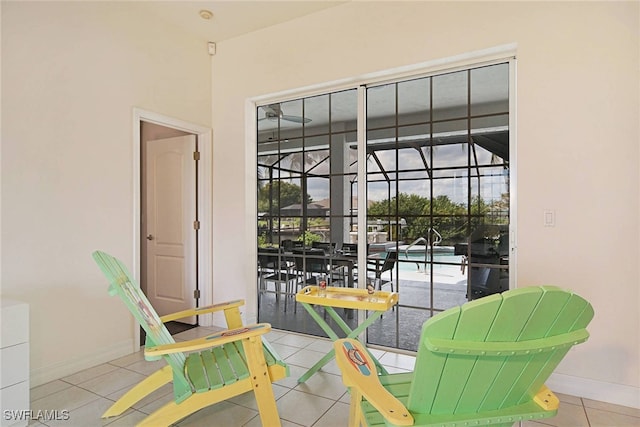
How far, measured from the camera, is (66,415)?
7.07 feet

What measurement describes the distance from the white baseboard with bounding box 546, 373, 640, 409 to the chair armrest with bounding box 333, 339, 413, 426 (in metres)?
1.73

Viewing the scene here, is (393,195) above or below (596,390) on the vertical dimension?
above

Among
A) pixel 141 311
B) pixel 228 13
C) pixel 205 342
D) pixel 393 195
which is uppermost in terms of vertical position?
pixel 228 13

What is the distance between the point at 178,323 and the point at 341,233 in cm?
217

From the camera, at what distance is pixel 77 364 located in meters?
2.76

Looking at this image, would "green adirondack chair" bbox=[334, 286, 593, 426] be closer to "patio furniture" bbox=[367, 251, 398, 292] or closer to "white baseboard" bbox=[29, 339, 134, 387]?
"patio furniture" bbox=[367, 251, 398, 292]

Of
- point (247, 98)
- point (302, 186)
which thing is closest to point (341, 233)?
point (302, 186)

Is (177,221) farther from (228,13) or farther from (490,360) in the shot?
(490,360)

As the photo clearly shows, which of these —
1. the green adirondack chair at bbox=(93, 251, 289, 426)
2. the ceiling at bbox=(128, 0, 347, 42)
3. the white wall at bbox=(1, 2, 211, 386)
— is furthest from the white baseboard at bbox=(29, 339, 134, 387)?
the ceiling at bbox=(128, 0, 347, 42)

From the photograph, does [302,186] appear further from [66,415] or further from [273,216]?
[66,415]

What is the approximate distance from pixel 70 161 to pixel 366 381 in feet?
8.82

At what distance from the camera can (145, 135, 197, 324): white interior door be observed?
4.00 metres

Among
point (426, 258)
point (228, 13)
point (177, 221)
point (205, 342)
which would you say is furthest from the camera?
point (177, 221)

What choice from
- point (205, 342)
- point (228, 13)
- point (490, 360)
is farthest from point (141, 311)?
point (228, 13)
